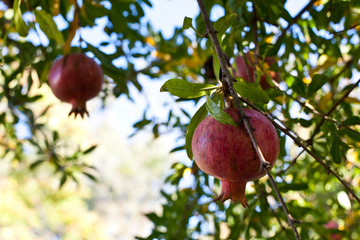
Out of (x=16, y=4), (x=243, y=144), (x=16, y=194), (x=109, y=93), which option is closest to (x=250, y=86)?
(x=243, y=144)

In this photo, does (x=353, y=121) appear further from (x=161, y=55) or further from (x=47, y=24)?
(x=161, y=55)

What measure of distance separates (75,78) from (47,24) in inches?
7.0

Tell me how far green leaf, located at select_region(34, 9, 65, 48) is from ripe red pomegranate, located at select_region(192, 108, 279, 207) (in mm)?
612

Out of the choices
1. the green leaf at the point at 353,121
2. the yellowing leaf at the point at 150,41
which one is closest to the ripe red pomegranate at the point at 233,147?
the green leaf at the point at 353,121

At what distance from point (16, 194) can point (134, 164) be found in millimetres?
13118

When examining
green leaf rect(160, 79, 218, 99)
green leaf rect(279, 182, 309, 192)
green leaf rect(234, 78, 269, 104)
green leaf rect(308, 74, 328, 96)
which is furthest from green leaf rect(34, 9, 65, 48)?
green leaf rect(279, 182, 309, 192)

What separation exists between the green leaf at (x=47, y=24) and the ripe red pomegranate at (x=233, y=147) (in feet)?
2.01

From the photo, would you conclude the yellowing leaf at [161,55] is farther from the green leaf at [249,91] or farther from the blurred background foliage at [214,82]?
the green leaf at [249,91]

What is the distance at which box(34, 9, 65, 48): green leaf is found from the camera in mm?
1048

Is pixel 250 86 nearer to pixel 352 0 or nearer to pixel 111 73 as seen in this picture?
pixel 111 73

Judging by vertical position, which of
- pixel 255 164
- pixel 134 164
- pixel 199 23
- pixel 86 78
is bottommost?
pixel 255 164

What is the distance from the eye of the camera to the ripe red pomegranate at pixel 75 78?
112 cm

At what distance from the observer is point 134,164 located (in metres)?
20.3

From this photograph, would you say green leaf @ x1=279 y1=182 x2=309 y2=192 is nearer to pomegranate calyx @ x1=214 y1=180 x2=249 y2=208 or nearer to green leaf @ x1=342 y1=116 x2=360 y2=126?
green leaf @ x1=342 y1=116 x2=360 y2=126
